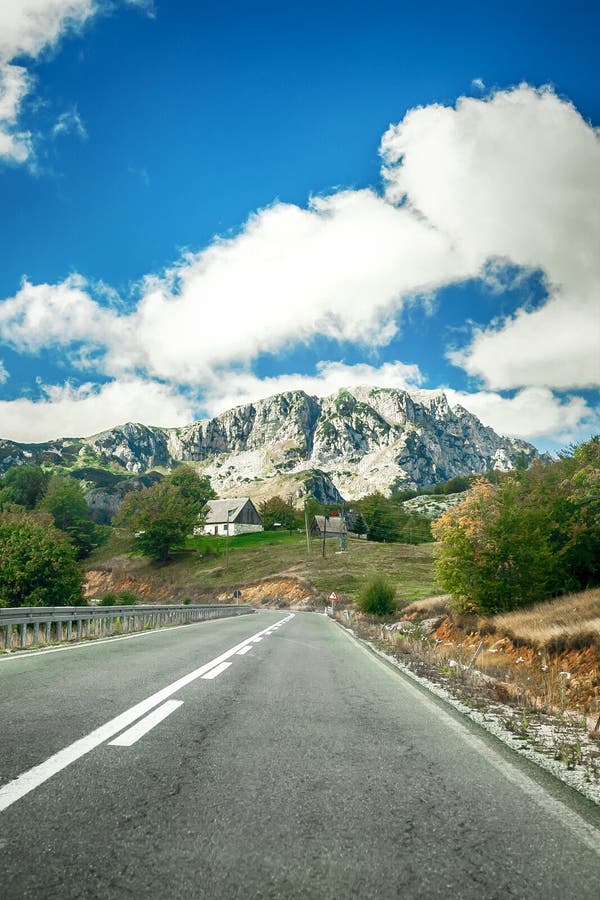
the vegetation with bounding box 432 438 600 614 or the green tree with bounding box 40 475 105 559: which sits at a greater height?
the green tree with bounding box 40 475 105 559

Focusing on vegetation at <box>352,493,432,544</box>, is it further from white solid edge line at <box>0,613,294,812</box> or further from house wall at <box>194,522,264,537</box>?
white solid edge line at <box>0,613,294,812</box>

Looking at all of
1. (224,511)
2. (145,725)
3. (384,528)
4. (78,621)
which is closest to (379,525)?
(384,528)

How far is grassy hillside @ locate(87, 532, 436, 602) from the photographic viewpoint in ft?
259

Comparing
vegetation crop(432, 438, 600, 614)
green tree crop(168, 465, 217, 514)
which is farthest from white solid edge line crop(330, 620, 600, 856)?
green tree crop(168, 465, 217, 514)

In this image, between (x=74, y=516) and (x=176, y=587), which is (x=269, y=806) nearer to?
(x=176, y=587)

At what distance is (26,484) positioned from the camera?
132 meters

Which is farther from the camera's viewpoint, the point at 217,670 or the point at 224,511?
the point at 224,511

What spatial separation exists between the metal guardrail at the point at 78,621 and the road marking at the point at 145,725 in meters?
8.85

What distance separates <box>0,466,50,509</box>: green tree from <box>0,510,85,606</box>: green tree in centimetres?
9348

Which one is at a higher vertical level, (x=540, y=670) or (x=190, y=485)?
(x=190, y=485)

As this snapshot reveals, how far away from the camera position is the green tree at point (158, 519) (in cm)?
10394

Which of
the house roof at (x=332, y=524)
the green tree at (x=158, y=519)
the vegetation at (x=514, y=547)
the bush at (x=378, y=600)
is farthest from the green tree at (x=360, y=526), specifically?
the vegetation at (x=514, y=547)

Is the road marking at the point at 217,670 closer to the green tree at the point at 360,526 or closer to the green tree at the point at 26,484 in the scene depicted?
the green tree at the point at 26,484

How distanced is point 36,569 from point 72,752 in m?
37.0
